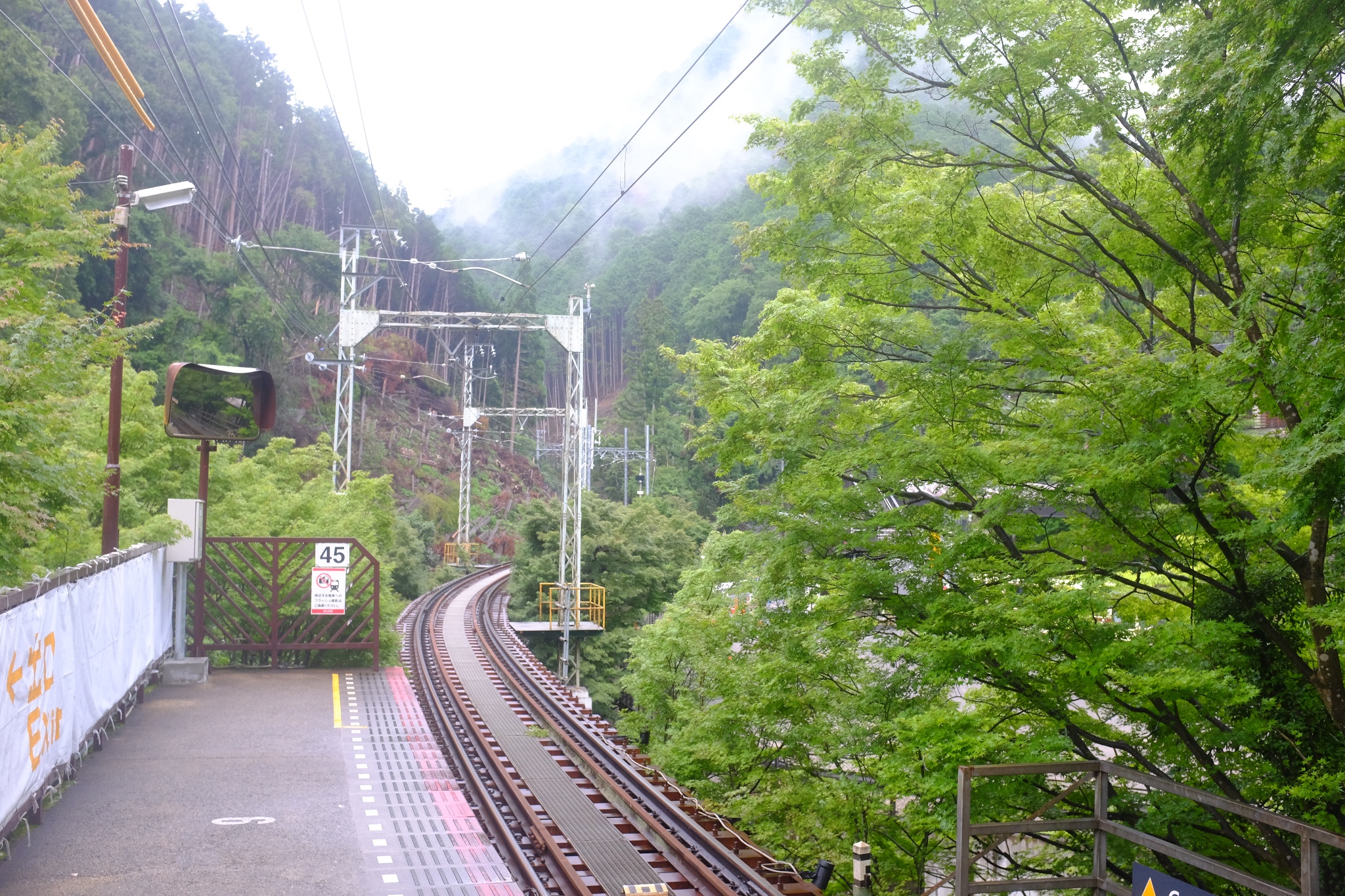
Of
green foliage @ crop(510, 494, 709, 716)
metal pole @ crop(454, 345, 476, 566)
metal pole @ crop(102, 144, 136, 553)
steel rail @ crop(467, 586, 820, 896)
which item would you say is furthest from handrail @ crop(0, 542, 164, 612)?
metal pole @ crop(454, 345, 476, 566)

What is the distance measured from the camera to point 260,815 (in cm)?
874

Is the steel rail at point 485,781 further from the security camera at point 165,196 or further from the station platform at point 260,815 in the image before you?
the security camera at point 165,196

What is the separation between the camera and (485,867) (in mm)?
7785

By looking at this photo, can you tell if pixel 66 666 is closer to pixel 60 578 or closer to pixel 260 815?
pixel 60 578

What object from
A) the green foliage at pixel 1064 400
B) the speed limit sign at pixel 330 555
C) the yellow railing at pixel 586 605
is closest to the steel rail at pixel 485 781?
the speed limit sign at pixel 330 555

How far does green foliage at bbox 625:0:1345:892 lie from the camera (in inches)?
241

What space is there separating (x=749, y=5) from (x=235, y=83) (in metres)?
71.0

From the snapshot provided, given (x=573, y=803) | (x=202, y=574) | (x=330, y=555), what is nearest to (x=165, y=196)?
(x=202, y=574)

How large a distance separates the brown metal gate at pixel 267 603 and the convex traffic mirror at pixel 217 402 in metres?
1.79

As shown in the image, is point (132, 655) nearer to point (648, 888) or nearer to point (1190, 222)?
point (648, 888)

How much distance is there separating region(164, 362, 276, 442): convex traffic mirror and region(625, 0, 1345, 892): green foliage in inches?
373

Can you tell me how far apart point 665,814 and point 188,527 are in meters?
8.77

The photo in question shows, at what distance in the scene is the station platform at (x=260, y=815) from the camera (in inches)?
284

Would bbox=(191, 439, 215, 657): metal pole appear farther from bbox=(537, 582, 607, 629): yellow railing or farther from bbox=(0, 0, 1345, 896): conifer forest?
bbox=(537, 582, 607, 629): yellow railing
